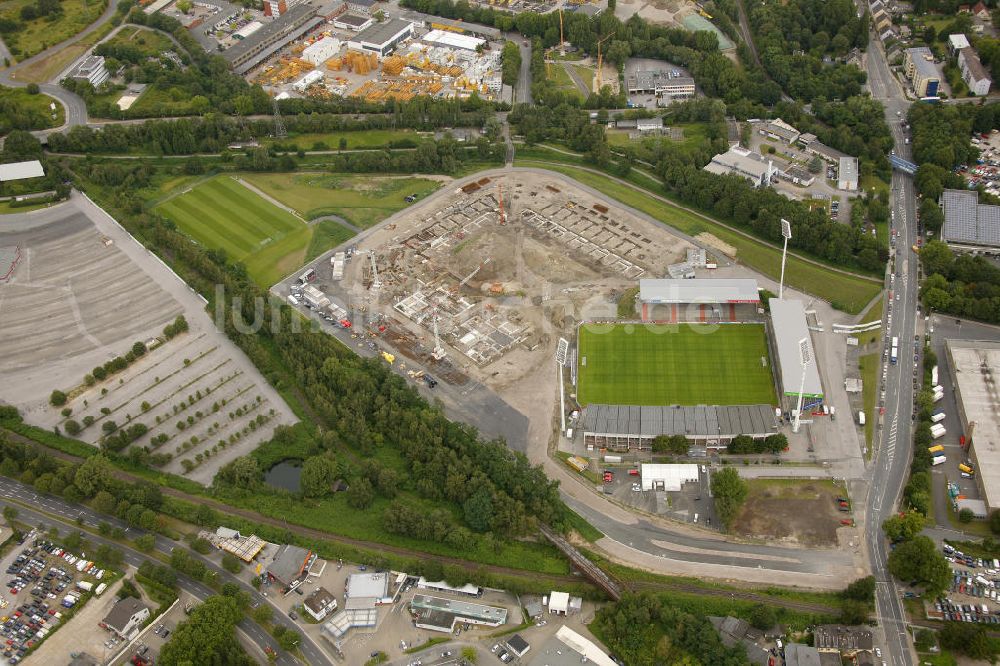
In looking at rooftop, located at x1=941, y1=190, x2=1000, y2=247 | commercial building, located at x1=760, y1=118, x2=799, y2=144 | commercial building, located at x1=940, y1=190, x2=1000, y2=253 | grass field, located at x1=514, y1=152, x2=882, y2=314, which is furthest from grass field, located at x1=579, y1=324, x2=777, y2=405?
commercial building, located at x1=760, y1=118, x2=799, y2=144

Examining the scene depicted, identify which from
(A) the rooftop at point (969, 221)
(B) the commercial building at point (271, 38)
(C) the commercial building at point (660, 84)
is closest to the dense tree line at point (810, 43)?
(C) the commercial building at point (660, 84)

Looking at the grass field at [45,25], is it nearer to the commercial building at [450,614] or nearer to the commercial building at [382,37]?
the commercial building at [382,37]

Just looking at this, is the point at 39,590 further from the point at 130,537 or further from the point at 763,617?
the point at 763,617

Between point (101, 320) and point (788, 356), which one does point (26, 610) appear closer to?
point (101, 320)

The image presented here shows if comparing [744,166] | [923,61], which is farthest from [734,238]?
[923,61]

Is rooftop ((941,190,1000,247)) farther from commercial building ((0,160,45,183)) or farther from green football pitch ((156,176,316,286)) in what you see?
commercial building ((0,160,45,183))
